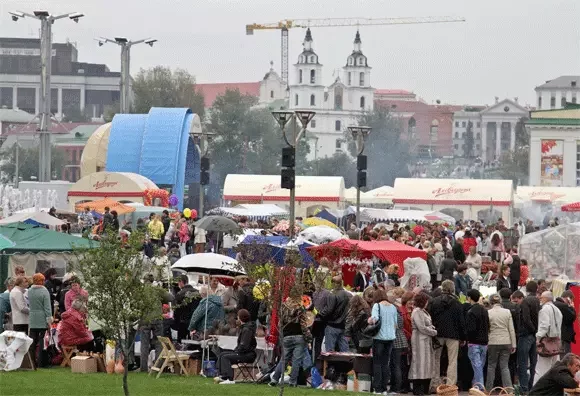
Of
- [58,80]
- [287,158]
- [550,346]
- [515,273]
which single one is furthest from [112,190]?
[58,80]

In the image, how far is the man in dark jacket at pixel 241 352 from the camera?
19.3 metres

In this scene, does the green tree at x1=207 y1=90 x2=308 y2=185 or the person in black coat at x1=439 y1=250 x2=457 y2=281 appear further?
the green tree at x1=207 y1=90 x2=308 y2=185

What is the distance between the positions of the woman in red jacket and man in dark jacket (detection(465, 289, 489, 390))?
16.0ft

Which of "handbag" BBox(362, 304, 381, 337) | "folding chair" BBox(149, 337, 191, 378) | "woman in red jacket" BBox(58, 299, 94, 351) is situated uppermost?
"handbag" BBox(362, 304, 381, 337)

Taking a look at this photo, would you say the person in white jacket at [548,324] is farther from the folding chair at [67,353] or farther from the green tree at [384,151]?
the green tree at [384,151]

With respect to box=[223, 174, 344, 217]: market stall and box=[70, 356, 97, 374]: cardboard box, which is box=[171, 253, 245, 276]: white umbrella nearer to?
box=[70, 356, 97, 374]: cardboard box

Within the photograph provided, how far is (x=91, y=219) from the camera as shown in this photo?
139 ft

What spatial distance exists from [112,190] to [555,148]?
4741 centimetres

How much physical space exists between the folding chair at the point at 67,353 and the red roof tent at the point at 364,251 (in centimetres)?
588

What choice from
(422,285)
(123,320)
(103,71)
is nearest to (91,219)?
(422,285)

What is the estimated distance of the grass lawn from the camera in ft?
58.4

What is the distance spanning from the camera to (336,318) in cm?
1956

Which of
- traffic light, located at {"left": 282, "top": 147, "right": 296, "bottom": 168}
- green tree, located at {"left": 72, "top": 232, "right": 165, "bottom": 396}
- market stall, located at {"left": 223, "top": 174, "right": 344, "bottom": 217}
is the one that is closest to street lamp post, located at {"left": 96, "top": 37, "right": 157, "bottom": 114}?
market stall, located at {"left": 223, "top": 174, "right": 344, "bottom": 217}

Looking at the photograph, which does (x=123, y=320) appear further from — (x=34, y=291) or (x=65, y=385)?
(x=34, y=291)
